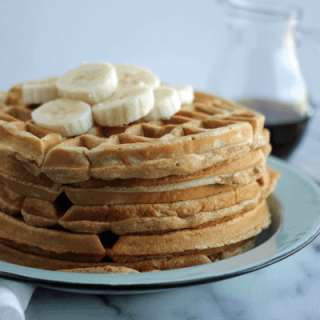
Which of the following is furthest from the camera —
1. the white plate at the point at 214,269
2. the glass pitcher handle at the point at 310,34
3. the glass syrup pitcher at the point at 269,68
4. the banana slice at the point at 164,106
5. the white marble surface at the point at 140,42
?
the white marble surface at the point at 140,42

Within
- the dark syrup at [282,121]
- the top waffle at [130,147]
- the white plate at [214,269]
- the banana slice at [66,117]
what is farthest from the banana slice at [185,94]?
the dark syrup at [282,121]

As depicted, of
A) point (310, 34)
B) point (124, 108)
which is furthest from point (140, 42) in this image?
point (124, 108)

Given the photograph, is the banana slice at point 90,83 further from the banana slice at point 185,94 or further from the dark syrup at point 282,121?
the dark syrup at point 282,121

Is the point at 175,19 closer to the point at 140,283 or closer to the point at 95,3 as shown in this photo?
the point at 95,3

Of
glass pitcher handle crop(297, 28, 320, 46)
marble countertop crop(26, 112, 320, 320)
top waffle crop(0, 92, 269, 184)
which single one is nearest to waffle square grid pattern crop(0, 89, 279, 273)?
top waffle crop(0, 92, 269, 184)

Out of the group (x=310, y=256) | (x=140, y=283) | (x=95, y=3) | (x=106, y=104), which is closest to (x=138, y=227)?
(x=140, y=283)

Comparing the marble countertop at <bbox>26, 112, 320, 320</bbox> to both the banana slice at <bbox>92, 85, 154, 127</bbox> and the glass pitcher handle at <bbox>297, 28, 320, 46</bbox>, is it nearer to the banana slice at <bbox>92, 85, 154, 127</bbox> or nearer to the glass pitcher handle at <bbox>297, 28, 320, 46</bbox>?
the banana slice at <bbox>92, 85, 154, 127</bbox>
